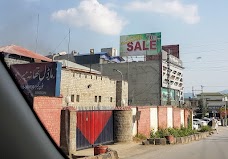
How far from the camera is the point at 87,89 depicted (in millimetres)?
27766

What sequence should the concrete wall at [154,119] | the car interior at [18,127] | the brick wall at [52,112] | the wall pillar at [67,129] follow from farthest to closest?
the concrete wall at [154,119], the wall pillar at [67,129], the brick wall at [52,112], the car interior at [18,127]

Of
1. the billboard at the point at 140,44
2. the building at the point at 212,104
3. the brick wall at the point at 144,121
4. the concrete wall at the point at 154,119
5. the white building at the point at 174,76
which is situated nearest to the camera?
the brick wall at the point at 144,121

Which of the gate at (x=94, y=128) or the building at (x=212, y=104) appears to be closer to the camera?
the gate at (x=94, y=128)

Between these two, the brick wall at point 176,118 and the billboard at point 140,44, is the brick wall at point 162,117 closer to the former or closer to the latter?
the brick wall at point 176,118

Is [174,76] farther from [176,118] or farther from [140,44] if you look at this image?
[176,118]

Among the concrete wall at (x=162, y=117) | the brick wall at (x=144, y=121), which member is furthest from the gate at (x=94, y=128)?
the concrete wall at (x=162, y=117)

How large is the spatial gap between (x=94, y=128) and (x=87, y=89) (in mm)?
11604

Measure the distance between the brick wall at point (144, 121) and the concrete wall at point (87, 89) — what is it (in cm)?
368

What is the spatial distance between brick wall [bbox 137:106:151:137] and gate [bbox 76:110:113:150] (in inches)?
150

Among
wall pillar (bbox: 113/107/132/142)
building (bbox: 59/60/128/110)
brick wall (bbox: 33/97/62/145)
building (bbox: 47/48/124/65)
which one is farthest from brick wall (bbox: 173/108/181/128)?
building (bbox: 47/48/124/65)

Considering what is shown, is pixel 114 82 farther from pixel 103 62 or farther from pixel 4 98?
pixel 4 98

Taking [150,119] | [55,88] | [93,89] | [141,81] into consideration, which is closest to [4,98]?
[55,88]

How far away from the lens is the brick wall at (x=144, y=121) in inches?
847

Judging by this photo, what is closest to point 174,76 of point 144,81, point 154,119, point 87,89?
point 144,81
